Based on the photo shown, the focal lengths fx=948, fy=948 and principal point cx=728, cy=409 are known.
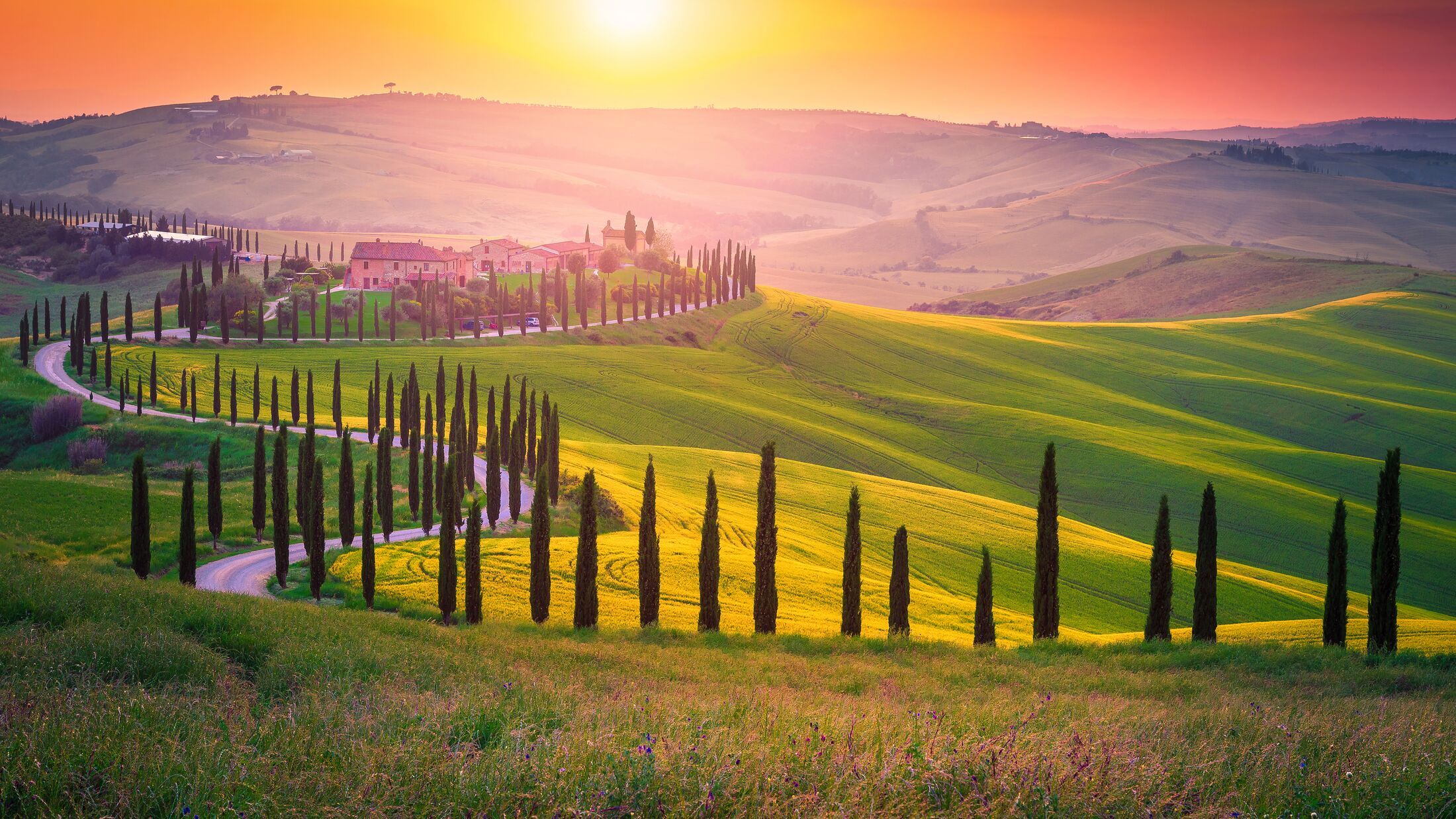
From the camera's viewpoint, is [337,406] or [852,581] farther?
[337,406]

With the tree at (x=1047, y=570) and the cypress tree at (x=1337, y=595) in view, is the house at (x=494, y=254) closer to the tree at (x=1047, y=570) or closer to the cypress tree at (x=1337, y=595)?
the tree at (x=1047, y=570)

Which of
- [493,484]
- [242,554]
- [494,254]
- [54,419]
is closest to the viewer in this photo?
[242,554]

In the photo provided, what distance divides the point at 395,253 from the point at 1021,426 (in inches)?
3965

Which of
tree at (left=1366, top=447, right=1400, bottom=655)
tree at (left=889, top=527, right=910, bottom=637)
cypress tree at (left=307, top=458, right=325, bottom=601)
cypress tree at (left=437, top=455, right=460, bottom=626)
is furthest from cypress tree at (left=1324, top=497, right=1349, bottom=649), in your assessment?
cypress tree at (left=307, top=458, right=325, bottom=601)

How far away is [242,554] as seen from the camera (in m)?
56.2

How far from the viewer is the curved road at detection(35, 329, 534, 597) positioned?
4869 centimetres

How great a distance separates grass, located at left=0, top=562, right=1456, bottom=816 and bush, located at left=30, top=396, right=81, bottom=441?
2656 inches

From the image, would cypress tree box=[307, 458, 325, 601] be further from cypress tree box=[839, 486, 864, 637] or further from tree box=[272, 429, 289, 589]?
cypress tree box=[839, 486, 864, 637]

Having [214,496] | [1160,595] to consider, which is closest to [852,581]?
[1160,595]

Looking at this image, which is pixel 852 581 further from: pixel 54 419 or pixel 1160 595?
pixel 54 419

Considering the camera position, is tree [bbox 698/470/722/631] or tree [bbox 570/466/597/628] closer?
tree [bbox 570/466/597/628]

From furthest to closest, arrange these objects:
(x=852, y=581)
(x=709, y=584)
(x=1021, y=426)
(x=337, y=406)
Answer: (x=1021, y=426)
(x=337, y=406)
(x=852, y=581)
(x=709, y=584)

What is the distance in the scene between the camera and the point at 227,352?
111 meters

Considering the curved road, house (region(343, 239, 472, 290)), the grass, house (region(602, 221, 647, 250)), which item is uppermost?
house (region(602, 221, 647, 250))
